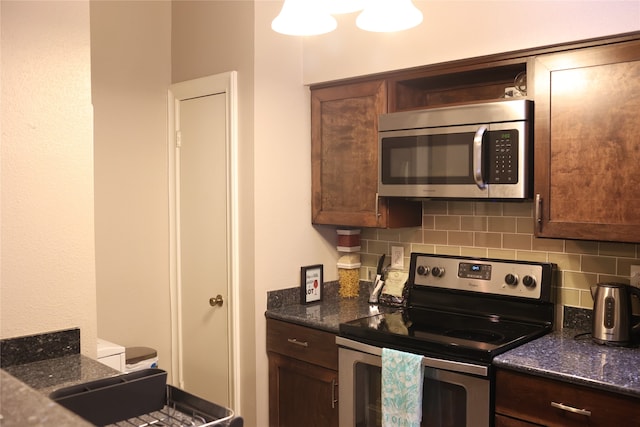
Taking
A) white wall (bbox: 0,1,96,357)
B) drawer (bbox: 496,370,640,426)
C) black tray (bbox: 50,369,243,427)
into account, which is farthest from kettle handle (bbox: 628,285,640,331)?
white wall (bbox: 0,1,96,357)

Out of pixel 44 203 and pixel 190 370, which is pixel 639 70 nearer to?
pixel 44 203

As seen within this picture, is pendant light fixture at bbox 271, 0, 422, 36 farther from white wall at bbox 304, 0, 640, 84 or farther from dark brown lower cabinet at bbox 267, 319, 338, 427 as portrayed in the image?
dark brown lower cabinet at bbox 267, 319, 338, 427

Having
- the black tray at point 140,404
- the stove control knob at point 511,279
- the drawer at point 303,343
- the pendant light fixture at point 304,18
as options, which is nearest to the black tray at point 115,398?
the black tray at point 140,404

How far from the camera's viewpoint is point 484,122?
2.55 meters

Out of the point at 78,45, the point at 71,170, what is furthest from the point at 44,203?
the point at 78,45

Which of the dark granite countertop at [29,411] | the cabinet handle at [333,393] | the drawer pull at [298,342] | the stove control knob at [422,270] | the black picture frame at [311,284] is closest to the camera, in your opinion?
the dark granite countertop at [29,411]

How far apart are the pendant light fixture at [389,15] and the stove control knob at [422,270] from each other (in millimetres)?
1554

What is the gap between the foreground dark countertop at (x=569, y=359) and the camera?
6.45ft

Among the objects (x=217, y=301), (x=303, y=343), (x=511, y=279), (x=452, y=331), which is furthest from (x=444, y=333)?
(x=217, y=301)

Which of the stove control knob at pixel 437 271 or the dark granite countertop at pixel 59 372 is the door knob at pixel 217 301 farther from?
the dark granite countertop at pixel 59 372

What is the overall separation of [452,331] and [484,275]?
15.4 inches

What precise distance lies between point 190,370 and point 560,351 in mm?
2010

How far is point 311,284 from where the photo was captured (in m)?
3.22

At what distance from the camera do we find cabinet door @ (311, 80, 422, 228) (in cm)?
299
